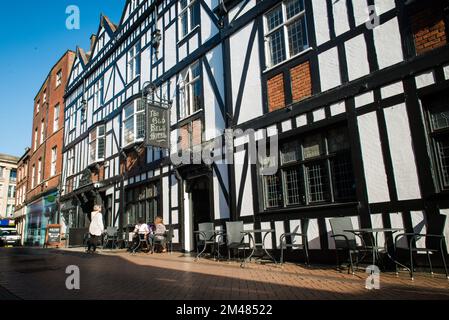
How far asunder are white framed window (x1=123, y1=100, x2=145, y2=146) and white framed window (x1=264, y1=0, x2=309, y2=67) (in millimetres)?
6810

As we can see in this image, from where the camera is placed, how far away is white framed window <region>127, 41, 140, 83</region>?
14.8 metres

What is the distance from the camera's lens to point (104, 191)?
15930mm

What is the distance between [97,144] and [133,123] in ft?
12.7

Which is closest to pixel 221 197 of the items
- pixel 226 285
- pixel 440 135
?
pixel 226 285

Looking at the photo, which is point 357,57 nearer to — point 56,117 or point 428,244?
point 428,244

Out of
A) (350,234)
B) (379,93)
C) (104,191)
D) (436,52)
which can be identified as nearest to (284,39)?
(379,93)

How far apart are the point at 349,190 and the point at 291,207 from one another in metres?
1.33

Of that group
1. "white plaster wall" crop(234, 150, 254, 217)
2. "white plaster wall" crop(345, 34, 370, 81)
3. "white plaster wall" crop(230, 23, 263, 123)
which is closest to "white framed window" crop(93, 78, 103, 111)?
"white plaster wall" crop(230, 23, 263, 123)

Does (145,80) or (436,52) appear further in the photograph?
(145,80)

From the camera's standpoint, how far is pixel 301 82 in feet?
24.2

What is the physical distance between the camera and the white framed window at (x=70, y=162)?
19944mm

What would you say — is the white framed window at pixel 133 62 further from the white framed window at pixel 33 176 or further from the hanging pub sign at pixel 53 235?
the white framed window at pixel 33 176

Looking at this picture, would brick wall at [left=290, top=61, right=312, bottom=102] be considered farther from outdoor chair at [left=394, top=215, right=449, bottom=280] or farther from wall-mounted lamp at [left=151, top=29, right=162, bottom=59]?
wall-mounted lamp at [left=151, top=29, right=162, bottom=59]
